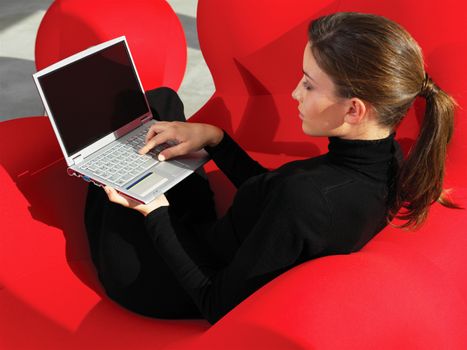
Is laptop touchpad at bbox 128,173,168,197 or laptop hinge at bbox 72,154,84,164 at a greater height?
laptop hinge at bbox 72,154,84,164

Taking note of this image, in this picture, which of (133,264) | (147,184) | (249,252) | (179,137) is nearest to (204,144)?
(179,137)

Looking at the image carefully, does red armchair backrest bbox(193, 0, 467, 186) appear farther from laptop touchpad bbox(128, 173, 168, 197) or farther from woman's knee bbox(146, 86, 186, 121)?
laptop touchpad bbox(128, 173, 168, 197)

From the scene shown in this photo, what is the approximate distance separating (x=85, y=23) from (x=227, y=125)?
517mm

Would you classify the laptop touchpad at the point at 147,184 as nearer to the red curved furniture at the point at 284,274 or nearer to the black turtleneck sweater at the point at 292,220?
the black turtleneck sweater at the point at 292,220

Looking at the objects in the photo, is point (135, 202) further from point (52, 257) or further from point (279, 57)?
point (279, 57)

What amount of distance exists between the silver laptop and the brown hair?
0.46 meters

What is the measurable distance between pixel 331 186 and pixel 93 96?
2.01 ft

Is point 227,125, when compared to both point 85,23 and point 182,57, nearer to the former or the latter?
point 182,57

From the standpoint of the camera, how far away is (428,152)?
105 centimetres

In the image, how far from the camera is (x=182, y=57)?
77.5 inches

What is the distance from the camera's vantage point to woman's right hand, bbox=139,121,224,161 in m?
1.34

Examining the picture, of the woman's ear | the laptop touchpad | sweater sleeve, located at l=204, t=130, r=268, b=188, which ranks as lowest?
sweater sleeve, located at l=204, t=130, r=268, b=188

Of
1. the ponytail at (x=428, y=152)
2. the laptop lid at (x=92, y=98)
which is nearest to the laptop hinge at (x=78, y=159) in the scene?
the laptop lid at (x=92, y=98)

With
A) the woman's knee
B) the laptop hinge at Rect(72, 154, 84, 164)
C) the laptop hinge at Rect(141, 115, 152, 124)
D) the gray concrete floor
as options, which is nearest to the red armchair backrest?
the woman's knee
